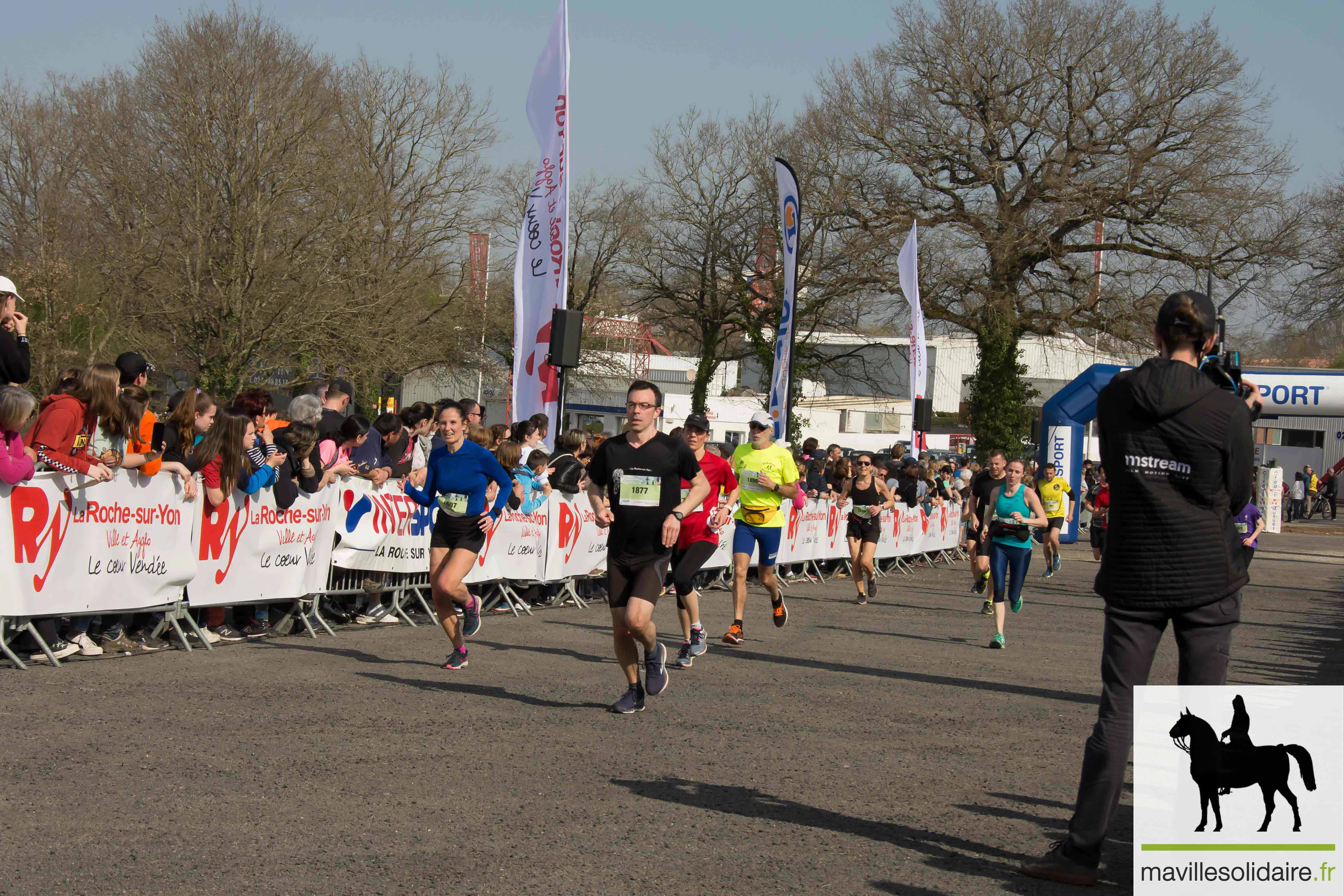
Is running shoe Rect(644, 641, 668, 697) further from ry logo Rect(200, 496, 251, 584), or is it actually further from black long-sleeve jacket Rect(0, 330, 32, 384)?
black long-sleeve jacket Rect(0, 330, 32, 384)

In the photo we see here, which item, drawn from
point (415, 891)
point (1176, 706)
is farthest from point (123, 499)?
point (1176, 706)

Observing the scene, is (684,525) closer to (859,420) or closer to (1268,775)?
(1268,775)

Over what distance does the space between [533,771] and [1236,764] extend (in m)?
3.37

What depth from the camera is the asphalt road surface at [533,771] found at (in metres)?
4.79

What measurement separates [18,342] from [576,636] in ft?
16.8

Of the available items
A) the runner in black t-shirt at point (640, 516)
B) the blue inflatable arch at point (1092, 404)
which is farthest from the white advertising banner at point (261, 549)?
the blue inflatable arch at point (1092, 404)

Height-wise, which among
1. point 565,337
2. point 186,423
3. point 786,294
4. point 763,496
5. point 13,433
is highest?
Result: point 786,294

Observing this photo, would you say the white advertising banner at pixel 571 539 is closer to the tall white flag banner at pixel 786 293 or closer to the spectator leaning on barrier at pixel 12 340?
the tall white flag banner at pixel 786 293

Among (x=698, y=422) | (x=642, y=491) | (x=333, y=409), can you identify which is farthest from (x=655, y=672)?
(x=333, y=409)

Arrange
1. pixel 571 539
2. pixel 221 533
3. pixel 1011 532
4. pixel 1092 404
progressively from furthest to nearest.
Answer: pixel 1092 404 < pixel 571 539 < pixel 1011 532 < pixel 221 533

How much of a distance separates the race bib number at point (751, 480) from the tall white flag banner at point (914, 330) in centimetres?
1289

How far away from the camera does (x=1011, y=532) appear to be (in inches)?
494

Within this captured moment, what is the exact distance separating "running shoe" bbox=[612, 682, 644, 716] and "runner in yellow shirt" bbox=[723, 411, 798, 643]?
402 cm

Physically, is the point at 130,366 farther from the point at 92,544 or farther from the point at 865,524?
the point at 865,524
